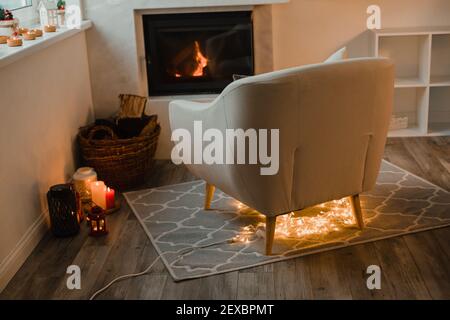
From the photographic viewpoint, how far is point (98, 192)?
11.6ft

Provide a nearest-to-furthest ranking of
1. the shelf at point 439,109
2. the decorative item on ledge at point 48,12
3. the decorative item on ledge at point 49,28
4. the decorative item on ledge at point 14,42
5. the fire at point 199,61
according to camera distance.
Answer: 1. the decorative item on ledge at point 14,42
2. the decorative item on ledge at point 49,28
3. the decorative item on ledge at point 48,12
4. the fire at point 199,61
5. the shelf at point 439,109

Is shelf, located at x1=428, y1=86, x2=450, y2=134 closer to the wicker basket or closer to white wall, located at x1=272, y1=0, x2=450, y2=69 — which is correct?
white wall, located at x1=272, y1=0, x2=450, y2=69

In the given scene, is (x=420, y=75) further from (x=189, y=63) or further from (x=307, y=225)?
(x=307, y=225)

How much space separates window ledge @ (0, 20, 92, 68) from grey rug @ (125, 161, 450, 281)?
3.17 feet

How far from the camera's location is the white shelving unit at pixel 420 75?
455 centimetres

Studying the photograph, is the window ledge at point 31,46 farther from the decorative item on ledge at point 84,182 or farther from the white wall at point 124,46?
the decorative item on ledge at point 84,182

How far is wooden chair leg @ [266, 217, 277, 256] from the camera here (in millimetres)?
2956

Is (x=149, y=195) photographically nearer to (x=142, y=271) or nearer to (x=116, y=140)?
(x=116, y=140)

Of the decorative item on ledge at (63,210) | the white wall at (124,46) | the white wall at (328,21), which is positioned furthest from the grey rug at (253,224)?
the white wall at (328,21)

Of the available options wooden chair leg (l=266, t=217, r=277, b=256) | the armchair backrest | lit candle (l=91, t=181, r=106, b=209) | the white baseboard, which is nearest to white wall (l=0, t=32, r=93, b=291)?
the white baseboard

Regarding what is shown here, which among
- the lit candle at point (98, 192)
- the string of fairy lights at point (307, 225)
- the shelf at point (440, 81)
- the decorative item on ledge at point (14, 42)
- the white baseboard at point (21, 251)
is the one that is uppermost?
the decorative item on ledge at point (14, 42)

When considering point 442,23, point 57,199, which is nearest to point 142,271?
point 57,199

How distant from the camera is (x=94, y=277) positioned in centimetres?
286

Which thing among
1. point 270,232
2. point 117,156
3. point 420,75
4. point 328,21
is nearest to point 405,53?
point 420,75
